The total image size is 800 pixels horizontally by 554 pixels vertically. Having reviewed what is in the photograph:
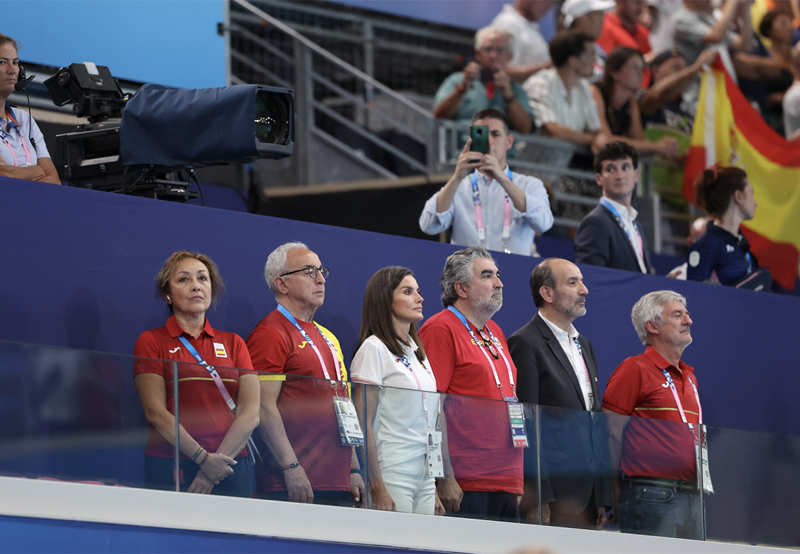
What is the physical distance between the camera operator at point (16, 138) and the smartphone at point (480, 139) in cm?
179

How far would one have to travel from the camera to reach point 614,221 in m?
6.60

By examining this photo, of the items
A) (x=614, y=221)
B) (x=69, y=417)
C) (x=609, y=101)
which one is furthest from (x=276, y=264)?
(x=609, y=101)

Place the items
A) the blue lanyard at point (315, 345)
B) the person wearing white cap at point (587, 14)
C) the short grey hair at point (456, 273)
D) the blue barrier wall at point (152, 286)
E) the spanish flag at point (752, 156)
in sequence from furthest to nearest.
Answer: the spanish flag at point (752, 156) < the person wearing white cap at point (587, 14) < the short grey hair at point (456, 273) < the blue barrier wall at point (152, 286) < the blue lanyard at point (315, 345)

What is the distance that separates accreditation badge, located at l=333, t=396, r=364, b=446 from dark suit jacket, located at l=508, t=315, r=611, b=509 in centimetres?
66

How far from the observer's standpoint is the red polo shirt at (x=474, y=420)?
454 centimetres

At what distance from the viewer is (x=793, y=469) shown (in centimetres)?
537

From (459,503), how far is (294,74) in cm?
485

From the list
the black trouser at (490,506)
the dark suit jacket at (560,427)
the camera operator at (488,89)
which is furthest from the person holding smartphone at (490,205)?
the black trouser at (490,506)

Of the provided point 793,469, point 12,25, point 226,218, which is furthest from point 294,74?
point 793,469

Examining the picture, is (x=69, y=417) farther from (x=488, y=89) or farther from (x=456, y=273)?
(x=488, y=89)

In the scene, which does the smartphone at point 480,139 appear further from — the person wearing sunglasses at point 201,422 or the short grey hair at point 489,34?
the person wearing sunglasses at point 201,422

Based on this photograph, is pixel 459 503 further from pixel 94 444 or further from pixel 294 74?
pixel 294 74

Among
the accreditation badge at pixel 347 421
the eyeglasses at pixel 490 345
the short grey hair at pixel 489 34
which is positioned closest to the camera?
the accreditation badge at pixel 347 421

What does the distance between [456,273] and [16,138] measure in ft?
5.57
